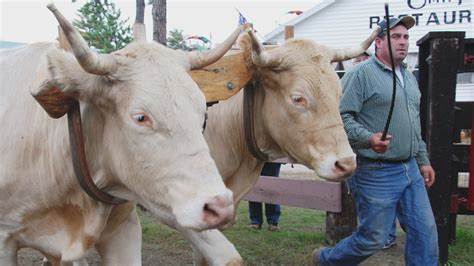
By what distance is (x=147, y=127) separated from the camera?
280 centimetres

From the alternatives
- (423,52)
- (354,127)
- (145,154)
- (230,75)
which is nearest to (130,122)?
(145,154)

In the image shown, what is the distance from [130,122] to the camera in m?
2.85

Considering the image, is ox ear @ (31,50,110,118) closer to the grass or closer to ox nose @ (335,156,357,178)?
ox nose @ (335,156,357,178)

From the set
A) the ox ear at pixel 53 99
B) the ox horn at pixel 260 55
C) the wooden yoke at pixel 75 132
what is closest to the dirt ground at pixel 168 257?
the ox horn at pixel 260 55

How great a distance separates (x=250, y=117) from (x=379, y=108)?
93cm

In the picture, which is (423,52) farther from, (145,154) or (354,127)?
(145,154)

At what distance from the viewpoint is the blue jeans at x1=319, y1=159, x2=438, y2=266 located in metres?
4.28

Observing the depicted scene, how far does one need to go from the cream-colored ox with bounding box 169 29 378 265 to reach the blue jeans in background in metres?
2.82

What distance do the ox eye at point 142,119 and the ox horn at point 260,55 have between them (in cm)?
131

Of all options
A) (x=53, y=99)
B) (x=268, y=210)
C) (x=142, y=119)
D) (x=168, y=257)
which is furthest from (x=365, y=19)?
(x=142, y=119)

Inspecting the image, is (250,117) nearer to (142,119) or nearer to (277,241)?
(142,119)

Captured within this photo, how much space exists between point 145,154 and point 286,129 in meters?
1.36

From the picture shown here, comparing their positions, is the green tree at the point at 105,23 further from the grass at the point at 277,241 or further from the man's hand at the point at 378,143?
the man's hand at the point at 378,143

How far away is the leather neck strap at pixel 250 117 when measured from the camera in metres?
4.17
